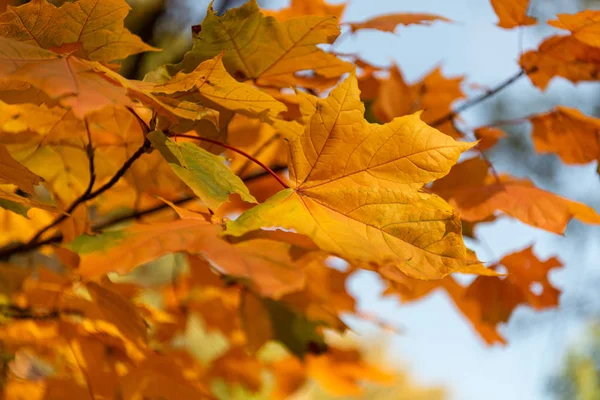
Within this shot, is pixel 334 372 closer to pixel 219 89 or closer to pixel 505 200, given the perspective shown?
pixel 505 200

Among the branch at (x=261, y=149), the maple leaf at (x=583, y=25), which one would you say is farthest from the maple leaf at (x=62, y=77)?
the maple leaf at (x=583, y=25)

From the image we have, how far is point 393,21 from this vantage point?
23.3 inches

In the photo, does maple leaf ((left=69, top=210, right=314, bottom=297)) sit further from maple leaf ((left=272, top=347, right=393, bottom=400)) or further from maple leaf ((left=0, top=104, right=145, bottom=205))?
maple leaf ((left=272, top=347, right=393, bottom=400))

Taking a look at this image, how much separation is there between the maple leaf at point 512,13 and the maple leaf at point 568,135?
0.37 ft

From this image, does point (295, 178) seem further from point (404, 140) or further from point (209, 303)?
point (209, 303)

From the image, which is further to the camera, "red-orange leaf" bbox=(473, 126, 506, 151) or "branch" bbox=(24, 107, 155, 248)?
"red-orange leaf" bbox=(473, 126, 506, 151)

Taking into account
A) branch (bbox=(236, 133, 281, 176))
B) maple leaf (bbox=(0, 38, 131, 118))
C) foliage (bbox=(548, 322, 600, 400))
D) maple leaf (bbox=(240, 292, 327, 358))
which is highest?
maple leaf (bbox=(0, 38, 131, 118))

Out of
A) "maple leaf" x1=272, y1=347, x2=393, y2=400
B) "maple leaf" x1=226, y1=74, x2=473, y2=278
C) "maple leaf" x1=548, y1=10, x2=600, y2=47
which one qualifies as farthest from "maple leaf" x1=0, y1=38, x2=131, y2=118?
"maple leaf" x1=272, y1=347, x2=393, y2=400

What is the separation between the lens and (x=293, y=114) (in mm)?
574

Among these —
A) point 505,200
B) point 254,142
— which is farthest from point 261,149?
point 505,200

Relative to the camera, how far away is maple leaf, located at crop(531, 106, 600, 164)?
0.66 metres

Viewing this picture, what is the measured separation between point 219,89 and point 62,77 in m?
0.11

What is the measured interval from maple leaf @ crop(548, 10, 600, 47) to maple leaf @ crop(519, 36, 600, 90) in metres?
0.04

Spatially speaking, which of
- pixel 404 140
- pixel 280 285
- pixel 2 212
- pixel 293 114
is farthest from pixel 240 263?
pixel 2 212
